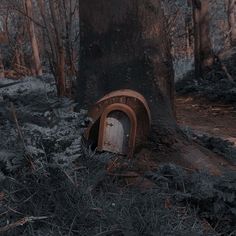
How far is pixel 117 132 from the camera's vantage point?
443 cm

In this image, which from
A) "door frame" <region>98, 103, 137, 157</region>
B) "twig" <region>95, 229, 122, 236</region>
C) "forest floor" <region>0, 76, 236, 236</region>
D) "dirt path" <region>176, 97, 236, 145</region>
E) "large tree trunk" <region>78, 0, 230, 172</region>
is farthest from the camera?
"dirt path" <region>176, 97, 236, 145</region>

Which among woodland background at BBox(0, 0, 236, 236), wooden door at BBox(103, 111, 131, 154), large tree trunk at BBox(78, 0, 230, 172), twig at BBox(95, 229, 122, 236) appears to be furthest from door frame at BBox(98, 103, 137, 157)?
twig at BBox(95, 229, 122, 236)

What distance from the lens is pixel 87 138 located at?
174 inches

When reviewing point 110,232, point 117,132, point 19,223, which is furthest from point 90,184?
point 117,132

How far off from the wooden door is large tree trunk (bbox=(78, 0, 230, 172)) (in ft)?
0.95

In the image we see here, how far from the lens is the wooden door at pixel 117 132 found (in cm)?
439

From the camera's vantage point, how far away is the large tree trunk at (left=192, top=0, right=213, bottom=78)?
42.0 ft

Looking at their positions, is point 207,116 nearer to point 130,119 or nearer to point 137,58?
point 137,58

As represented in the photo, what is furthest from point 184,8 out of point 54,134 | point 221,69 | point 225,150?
point 54,134

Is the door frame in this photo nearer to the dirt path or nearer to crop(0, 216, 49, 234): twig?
crop(0, 216, 49, 234): twig

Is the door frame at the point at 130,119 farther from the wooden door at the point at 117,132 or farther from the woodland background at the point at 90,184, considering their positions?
the woodland background at the point at 90,184

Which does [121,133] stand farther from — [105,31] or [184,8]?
[184,8]

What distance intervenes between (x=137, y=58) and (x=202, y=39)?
339 inches

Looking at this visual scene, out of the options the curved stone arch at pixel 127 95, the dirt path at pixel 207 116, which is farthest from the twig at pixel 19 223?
the dirt path at pixel 207 116
